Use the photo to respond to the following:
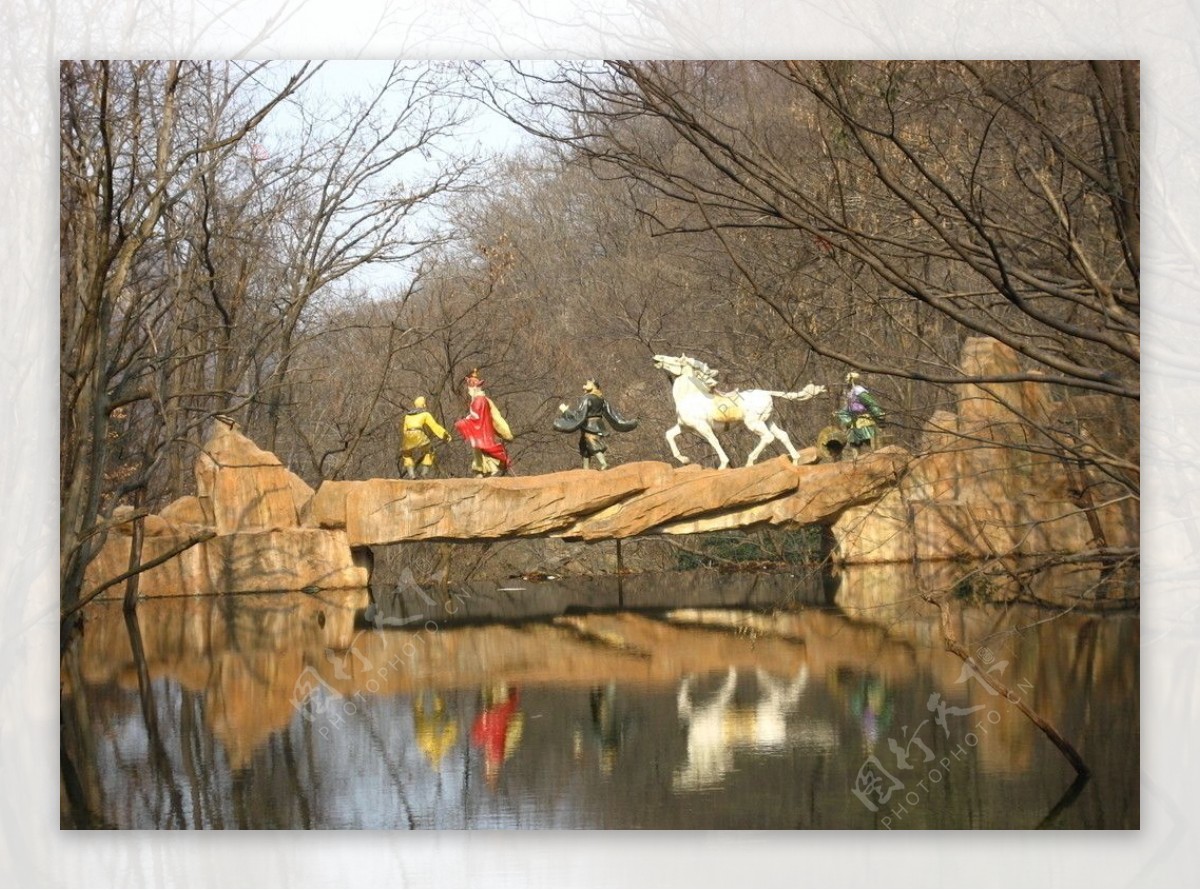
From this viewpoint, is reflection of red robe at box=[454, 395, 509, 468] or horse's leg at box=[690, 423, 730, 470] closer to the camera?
horse's leg at box=[690, 423, 730, 470]

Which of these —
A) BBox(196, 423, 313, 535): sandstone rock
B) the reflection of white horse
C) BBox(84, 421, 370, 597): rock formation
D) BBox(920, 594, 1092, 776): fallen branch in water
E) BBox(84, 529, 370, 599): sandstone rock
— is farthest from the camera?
BBox(196, 423, 313, 535): sandstone rock

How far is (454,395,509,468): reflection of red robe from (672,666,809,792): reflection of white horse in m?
2.65

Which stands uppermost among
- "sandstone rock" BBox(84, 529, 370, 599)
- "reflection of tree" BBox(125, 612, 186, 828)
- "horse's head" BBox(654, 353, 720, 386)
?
"horse's head" BBox(654, 353, 720, 386)

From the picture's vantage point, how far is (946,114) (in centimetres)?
691

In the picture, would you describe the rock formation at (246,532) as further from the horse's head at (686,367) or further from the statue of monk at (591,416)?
the horse's head at (686,367)

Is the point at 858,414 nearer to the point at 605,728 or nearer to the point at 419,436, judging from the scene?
the point at 419,436

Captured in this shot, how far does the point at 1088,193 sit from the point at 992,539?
293 cm

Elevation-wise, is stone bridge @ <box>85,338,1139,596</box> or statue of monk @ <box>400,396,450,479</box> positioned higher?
statue of monk @ <box>400,396,450,479</box>

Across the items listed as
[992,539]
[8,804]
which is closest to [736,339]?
[992,539]

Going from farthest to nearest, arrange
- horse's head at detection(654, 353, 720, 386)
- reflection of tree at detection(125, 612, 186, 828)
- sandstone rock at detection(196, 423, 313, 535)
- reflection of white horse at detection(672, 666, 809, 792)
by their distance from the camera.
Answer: sandstone rock at detection(196, 423, 313, 535) < horse's head at detection(654, 353, 720, 386) < reflection of white horse at detection(672, 666, 809, 792) < reflection of tree at detection(125, 612, 186, 828)

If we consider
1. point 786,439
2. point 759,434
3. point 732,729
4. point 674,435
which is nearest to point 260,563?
point 674,435

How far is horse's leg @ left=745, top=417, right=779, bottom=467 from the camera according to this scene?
357 inches

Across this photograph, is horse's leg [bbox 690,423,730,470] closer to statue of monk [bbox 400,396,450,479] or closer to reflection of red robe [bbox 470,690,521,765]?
statue of monk [bbox 400,396,450,479]

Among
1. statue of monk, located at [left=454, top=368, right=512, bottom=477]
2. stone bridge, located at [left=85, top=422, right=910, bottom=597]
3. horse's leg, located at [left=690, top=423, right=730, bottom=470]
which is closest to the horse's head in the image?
horse's leg, located at [left=690, top=423, right=730, bottom=470]
